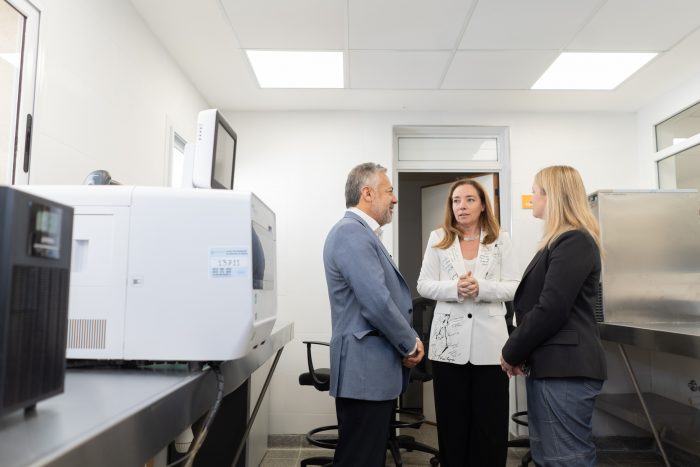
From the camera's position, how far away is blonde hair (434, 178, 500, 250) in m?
2.12

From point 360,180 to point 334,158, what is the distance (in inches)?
77.5

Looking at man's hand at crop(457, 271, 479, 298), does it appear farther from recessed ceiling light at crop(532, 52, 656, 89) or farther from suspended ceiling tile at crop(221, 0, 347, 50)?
recessed ceiling light at crop(532, 52, 656, 89)

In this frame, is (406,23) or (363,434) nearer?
(363,434)

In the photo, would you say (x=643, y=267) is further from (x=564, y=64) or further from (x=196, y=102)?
(x=196, y=102)

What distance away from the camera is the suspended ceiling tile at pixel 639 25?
2260mm

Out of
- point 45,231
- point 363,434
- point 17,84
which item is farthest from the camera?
point 17,84

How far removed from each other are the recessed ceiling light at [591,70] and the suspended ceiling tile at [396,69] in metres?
0.70

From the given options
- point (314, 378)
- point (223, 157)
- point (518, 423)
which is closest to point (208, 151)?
point (223, 157)

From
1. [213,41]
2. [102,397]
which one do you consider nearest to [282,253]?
[213,41]

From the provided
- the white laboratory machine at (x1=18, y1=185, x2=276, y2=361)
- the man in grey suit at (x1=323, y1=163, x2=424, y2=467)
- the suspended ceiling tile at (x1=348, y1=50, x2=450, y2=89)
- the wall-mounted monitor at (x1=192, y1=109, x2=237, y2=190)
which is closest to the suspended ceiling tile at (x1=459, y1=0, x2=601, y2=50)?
the suspended ceiling tile at (x1=348, y1=50, x2=450, y2=89)

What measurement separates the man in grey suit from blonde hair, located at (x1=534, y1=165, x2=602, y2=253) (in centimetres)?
55

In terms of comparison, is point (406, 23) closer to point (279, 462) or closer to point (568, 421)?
point (568, 421)

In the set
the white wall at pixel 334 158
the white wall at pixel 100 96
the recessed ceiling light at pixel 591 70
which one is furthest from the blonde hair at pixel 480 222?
the white wall at pixel 100 96

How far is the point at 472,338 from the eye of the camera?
193 cm
